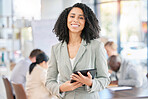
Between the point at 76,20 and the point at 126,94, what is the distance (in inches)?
55.7

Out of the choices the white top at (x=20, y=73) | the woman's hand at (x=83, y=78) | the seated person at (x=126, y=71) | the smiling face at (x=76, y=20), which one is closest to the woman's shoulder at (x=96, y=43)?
the smiling face at (x=76, y=20)

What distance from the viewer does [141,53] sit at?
688 centimetres

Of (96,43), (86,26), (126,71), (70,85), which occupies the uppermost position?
(86,26)

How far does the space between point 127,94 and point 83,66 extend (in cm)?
135

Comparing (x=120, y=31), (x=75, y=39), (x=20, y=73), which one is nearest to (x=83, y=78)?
(x=75, y=39)

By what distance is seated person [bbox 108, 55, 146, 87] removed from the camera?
144 inches

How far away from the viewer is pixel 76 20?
184cm

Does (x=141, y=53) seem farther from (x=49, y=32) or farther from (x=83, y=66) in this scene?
(x=83, y=66)

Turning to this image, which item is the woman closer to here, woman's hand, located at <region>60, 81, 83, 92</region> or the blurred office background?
woman's hand, located at <region>60, 81, 83, 92</region>

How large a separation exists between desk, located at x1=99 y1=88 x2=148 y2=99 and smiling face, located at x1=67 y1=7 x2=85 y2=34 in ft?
4.00

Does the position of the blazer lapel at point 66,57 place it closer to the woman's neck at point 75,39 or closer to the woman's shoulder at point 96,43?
the woman's neck at point 75,39

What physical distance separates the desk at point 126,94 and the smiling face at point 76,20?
1219mm

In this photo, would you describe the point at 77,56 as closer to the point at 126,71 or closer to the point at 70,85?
the point at 70,85

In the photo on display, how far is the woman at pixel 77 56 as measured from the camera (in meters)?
1.77
